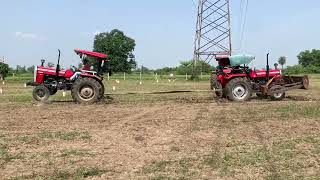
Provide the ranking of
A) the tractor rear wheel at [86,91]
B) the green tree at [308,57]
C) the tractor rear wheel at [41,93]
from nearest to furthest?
the tractor rear wheel at [86,91]
the tractor rear wheel at [41,93]
the green tree at [308,57]

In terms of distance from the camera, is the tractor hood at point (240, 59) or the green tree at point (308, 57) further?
the green tree at point (308, 57)

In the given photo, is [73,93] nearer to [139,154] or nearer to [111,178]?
[139,154]

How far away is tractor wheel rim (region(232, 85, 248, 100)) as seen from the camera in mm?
18844

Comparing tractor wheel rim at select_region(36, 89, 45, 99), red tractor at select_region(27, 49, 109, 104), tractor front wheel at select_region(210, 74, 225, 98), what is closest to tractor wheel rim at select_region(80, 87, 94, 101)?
red tractor at select_region(27, 49, 109, 104)

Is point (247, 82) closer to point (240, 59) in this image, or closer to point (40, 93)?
point (240, 59)

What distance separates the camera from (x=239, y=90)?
61.9ft

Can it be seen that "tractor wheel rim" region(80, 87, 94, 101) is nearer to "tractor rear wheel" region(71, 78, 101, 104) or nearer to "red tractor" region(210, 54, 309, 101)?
"tractor rear wheel" region(71, 78, 101, 104)

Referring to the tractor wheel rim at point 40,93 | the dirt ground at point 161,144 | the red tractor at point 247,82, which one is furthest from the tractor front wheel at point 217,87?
the tractor wheel rim at point 40,93

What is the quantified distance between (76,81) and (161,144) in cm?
975

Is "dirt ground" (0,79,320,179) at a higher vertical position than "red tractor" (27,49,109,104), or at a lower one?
lower

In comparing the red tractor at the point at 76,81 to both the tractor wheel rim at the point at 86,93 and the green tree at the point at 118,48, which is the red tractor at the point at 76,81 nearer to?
the tractor wheel rim at the point at 86,93

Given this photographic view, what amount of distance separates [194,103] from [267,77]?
312 centimetres

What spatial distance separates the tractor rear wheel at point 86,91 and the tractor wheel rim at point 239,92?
4.92 m

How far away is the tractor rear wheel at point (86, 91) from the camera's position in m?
18.3
